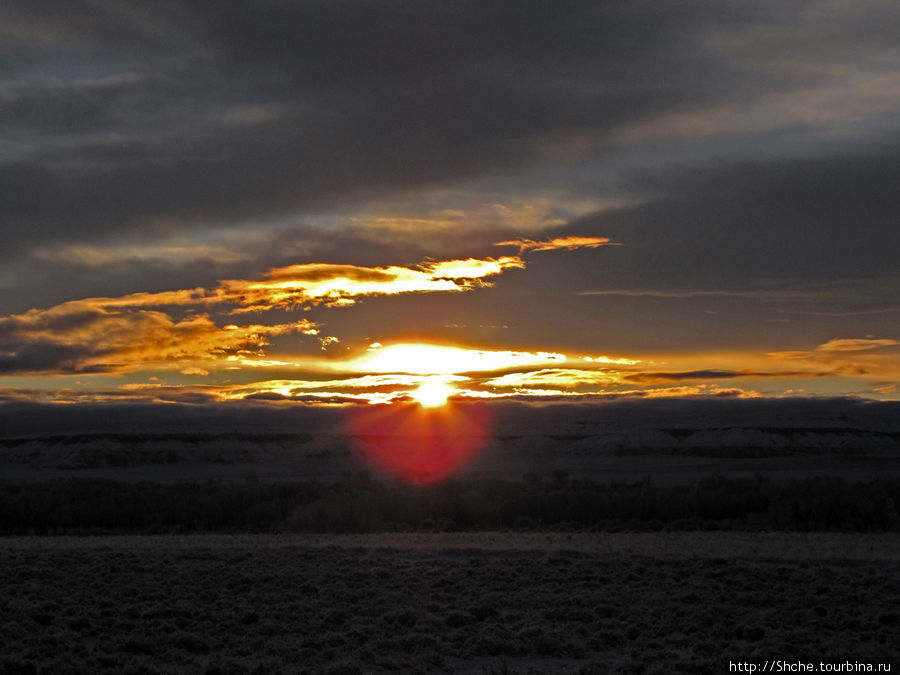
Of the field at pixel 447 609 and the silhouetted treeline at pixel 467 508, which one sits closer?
the field at pixel 447 609

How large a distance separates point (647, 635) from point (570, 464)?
125 m

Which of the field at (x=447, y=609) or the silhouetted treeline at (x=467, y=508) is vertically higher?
the field at (x=447, y=609)

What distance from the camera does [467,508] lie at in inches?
1895

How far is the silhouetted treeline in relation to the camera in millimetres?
41375

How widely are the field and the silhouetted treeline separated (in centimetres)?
1386

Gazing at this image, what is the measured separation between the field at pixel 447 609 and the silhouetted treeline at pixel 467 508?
13859mm

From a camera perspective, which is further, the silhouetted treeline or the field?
the silhouetted treeline

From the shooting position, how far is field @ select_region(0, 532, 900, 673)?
14.3 meters

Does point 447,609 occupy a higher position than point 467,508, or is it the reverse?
point 447,609

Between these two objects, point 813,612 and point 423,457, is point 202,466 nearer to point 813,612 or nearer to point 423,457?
point 423,457

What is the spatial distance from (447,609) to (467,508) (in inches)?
1175

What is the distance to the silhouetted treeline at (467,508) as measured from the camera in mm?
41375

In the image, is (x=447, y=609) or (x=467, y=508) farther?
(x=467, y=508)

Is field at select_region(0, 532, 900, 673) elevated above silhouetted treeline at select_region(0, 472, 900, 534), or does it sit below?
above
